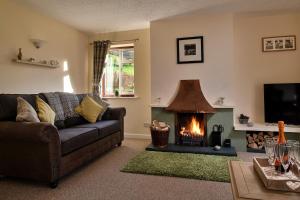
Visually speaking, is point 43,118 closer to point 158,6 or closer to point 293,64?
point 158,6

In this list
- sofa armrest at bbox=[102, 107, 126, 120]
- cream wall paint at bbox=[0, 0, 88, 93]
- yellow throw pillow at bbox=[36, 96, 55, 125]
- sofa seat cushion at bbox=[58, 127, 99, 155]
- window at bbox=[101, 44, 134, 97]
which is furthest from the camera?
window at bbox=[101, 44, 134, 97]

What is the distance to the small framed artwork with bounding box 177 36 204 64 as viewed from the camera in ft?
12.8

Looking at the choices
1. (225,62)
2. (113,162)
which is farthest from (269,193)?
(225,62)

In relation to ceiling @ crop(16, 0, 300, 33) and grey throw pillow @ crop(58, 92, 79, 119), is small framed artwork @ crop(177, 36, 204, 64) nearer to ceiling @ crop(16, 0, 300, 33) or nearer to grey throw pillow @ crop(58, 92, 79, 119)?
ceiling @ crop(16, 0, 300, 33)

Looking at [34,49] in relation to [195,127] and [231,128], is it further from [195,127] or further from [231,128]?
[231,128]

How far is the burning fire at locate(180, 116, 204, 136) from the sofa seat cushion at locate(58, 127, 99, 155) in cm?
164

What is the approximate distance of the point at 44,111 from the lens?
2.95m

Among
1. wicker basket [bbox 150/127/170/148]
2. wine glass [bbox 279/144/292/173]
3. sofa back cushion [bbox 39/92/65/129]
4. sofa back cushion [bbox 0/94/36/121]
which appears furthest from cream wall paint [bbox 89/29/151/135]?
wine glass [bbox 279/144/292/173]

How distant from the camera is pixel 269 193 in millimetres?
1271

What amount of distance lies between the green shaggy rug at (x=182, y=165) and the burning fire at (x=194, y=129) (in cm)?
58

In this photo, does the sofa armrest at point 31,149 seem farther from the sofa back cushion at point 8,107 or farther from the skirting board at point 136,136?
the skirting board at point 136,136

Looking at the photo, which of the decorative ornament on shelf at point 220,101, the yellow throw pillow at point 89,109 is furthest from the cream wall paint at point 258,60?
the yellow throw pillow at point 89,109

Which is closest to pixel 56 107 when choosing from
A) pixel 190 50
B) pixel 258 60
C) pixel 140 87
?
pixel 140 87

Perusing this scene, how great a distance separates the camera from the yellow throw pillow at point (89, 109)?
3.70 meters
